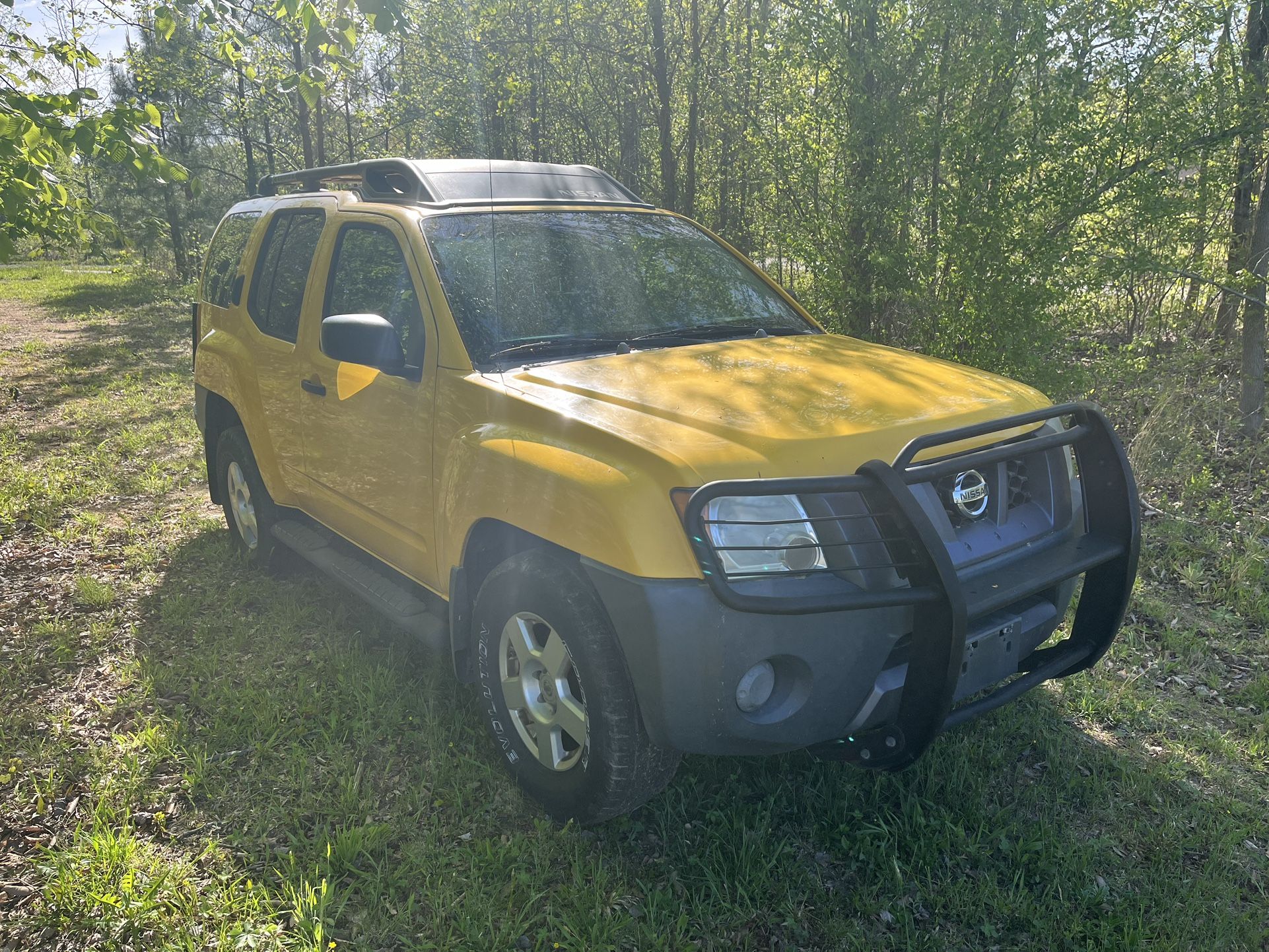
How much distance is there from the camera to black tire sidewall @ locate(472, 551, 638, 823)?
8.47ft

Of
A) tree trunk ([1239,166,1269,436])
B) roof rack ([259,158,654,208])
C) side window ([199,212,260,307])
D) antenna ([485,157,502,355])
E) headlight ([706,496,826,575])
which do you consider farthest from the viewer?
tree trunk ([1239,166,1269,436])

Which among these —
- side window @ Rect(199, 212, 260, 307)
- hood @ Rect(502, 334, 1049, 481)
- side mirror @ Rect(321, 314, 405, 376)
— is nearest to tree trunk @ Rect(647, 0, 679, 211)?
side window @ Rect(199, 212, 260, 307)

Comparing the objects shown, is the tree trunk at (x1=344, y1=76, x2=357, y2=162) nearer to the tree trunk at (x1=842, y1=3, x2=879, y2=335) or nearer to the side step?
the tree trunk at (x1=842, y1=3, x2=879, y2=335)

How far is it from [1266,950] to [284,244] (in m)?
4.72

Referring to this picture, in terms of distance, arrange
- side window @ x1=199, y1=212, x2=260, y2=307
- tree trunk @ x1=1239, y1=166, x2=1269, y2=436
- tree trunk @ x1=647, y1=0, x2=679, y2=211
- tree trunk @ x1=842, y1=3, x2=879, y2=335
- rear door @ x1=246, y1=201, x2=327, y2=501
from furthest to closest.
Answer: tree trunk @ x1=647, y1=0, x2=679, y2=211, tree trunk @ x1=1239, y1=166, x2=1269, y2=436, tree trunk @ x1=842, y1=3, x2=879, y2=335, side window @ x1=199, y1=212, x2=260, y2=307, rear door @ x1=246, y1=201, x2=327, y2=501

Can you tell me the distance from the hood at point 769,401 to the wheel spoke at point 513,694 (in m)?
0.92

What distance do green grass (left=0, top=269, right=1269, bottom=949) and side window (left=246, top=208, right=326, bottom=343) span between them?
1413 mm

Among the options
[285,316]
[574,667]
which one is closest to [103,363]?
[285,316]

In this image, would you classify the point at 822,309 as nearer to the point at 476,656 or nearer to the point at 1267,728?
the point at 1267,728

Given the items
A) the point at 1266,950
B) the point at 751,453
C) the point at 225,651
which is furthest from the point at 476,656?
the point at 1266,950

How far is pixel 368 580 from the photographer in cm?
392

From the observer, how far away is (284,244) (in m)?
4.59

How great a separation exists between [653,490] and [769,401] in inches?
24.1

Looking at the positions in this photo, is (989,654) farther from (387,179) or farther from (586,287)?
(387,179)
